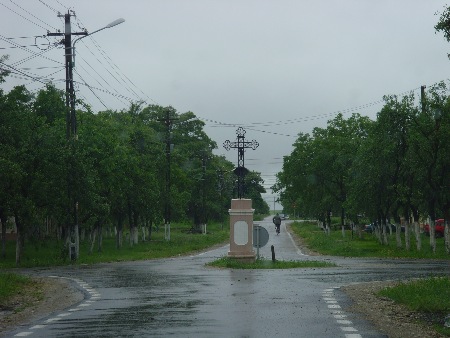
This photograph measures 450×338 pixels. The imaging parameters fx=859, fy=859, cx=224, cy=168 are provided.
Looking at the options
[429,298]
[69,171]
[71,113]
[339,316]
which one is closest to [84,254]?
[69,171]

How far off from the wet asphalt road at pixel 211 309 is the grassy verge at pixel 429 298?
116 centimetres

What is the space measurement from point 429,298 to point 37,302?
31.2 feet

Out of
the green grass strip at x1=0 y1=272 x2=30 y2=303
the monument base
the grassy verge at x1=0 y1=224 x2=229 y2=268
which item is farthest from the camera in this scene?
the grassy verge at x1=0 y1=224 x2=229 y2=268

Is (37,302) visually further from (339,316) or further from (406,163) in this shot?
(406,163)

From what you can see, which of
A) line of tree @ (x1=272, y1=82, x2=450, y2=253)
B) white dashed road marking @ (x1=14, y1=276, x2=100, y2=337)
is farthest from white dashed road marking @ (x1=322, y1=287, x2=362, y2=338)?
line of tree @ (x1=272, y1=82, x2=450, y2=253)

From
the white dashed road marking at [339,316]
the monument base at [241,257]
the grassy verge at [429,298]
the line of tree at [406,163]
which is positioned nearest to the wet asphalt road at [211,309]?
the white dashed road marking at [339,316]

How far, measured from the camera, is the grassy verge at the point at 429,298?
51.7ft

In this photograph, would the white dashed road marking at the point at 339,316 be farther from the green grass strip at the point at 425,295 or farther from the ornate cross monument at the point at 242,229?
the ornate cross monument at the point at 242,229

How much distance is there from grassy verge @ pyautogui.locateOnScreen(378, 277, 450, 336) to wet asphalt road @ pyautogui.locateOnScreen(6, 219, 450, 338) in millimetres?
1165

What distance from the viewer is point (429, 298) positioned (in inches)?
722

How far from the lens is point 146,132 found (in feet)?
251

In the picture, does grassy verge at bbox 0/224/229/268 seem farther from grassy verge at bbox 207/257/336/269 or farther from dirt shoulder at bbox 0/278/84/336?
dirt shoulder at bbox 0/278/84/336

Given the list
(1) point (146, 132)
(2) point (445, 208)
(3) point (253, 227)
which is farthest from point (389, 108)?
(1) point (146, 132)

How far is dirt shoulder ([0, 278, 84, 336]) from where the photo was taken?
16.9 metres
